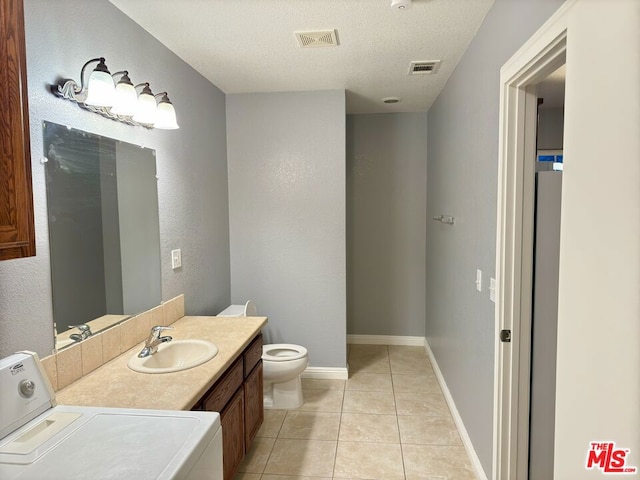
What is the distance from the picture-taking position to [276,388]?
3012mm

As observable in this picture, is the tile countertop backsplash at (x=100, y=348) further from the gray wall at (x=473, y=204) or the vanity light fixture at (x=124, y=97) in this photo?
the gray wall at (x=473, y=204)

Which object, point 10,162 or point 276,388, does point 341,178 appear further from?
point 10,162

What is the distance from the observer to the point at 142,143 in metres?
2.19

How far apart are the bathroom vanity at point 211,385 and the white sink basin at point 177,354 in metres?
0.05

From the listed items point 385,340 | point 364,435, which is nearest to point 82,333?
point 364,435

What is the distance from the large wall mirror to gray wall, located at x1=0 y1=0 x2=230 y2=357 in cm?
6

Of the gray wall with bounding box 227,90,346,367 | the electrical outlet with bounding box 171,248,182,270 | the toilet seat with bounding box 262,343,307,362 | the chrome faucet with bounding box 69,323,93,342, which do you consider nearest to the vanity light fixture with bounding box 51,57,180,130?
the electrical outlet with bounding box 171,248,182,270

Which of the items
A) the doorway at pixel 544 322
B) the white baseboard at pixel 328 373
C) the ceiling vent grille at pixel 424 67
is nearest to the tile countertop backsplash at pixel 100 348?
the white baseboard at pixel 328 373

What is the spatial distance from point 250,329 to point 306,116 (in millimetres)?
1968

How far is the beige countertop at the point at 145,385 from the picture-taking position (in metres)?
1.42

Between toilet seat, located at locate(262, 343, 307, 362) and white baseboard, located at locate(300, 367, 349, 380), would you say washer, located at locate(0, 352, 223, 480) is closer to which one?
toilet seat, located at locate(262, 343, 307, 362)

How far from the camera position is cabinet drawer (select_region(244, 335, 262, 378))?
2.21 m

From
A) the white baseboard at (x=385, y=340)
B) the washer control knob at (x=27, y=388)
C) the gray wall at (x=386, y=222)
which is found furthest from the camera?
the white baseboard at (x=385, y=340)

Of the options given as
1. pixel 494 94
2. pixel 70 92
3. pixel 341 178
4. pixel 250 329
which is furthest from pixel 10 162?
pixel 341 178
